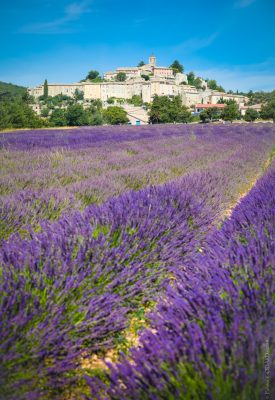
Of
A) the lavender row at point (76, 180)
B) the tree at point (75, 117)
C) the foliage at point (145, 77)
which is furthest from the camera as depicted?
the foliage at point (145, 77)

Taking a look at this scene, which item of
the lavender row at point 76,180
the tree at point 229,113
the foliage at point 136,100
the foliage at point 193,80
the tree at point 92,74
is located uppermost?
the tree at point 92,74

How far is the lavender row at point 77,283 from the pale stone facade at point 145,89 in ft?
297

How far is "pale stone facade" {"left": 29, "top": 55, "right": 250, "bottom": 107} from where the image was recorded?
295 feet

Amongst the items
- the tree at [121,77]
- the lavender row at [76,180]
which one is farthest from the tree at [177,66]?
the lavender row at [76,180]

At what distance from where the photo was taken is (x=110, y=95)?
9531 cm

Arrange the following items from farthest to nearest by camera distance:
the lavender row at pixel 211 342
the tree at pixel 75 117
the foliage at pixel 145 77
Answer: the foliage at pixel 145 77 < the tree at pixel 75 117 < the lavender row at pixel 211 342

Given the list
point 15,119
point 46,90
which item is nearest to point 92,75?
point 46,90

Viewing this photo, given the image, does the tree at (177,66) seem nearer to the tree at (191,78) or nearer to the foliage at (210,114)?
the tree at (191,78)

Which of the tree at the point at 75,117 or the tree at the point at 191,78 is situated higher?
the tree at the point at 191,78

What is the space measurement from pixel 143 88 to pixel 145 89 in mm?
896

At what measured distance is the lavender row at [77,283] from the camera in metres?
1.27

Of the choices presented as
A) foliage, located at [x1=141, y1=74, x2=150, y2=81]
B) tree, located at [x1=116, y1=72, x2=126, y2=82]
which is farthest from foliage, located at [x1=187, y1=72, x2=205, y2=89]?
tree, located at [x1=116, y1=72, x2=126, y2=82]

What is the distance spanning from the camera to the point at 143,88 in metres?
91.4

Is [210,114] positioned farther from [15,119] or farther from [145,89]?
→ [15,119]
